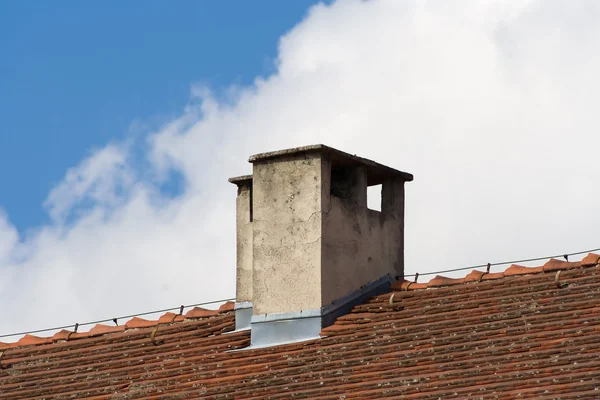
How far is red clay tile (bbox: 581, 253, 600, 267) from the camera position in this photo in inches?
602

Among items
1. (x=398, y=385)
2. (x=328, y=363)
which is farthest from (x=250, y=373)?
(x=398, y=385)

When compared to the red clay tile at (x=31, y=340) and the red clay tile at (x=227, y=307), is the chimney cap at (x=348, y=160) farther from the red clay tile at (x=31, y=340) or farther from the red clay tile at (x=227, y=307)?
the red clay tile at (x=31, y=340)

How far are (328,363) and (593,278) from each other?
288cm

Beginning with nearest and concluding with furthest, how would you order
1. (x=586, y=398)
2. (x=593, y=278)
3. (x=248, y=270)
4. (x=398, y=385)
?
(x=586, y=398) < (x=398, y=385) < (x=593, y=278) < (x=248, y=270)

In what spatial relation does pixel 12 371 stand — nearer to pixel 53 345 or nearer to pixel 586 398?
pixel 53 345

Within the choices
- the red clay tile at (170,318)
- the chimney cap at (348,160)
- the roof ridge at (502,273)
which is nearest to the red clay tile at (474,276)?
the roof ridge at (502,273)

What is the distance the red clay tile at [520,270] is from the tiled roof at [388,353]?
0.04 ft

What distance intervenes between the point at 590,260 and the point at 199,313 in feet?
16.1

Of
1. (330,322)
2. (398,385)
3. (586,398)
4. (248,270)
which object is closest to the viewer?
(586,398)

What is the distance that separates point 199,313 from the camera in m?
17.6

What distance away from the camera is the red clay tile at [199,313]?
17531 millimetres

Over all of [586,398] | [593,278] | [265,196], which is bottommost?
[586,398]

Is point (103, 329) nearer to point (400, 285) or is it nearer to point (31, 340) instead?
point (31, 340)

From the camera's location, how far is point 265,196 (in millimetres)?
16750
